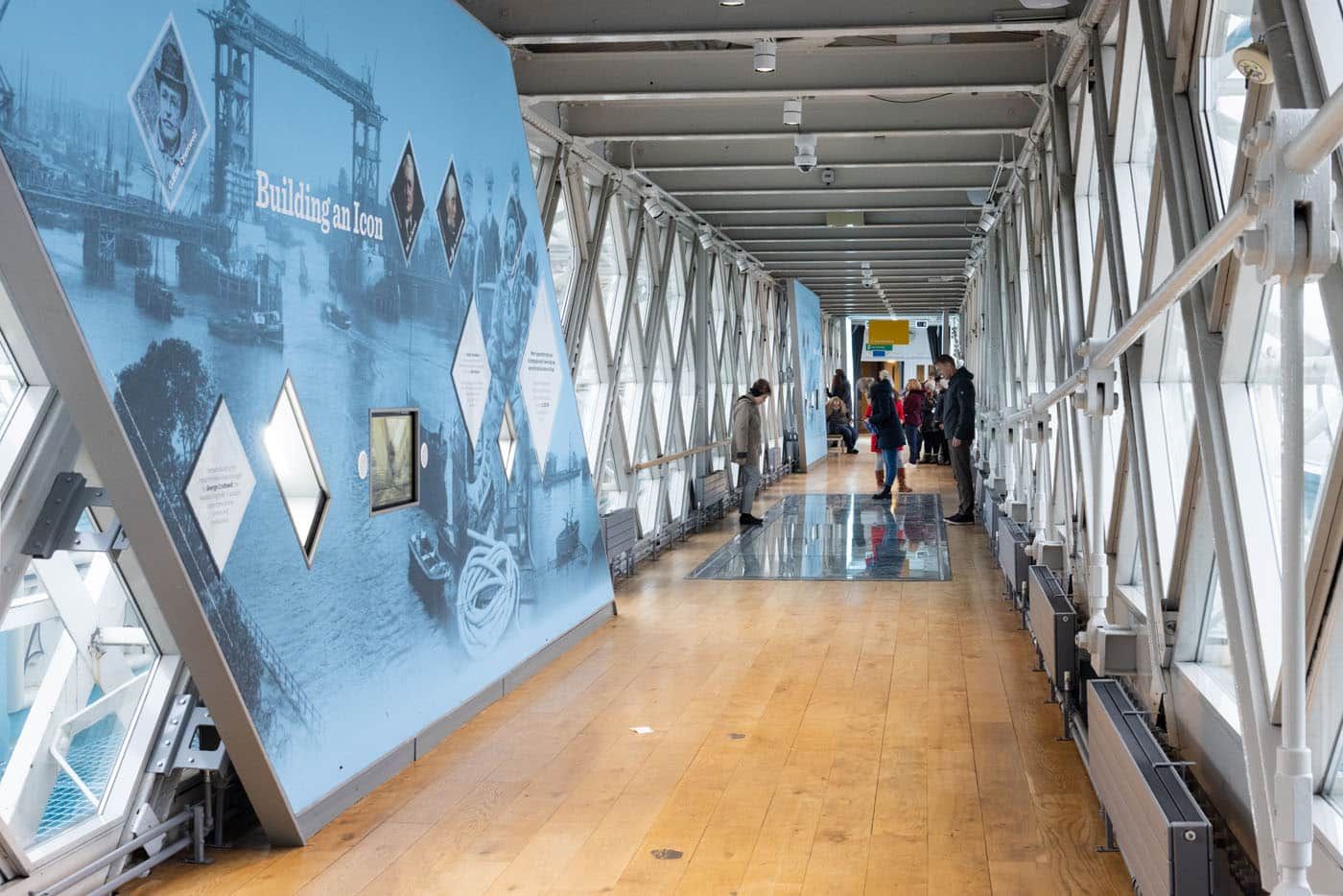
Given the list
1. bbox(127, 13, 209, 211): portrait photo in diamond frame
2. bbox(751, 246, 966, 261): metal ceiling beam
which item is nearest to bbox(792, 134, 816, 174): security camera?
bbox(127, 13, 209, 211): portrait photo in diamond frame

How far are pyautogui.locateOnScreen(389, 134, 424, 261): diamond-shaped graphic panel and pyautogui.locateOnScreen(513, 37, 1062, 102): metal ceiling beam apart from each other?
2.45m

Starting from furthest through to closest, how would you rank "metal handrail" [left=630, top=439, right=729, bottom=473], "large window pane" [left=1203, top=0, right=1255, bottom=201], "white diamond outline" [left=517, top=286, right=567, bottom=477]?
"metal handrail" [left=630, top=439, right=729, bottom=473], "white diamond outline" [left=517, top=286, right=567, bottom=477], "large window pane" [left=1203, top=0, right=1255, bottom=201]

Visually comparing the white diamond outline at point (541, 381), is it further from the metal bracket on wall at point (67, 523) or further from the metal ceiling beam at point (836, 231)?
the metal ceiling beam at point (836, 231)

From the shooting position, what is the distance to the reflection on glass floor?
30.3 ft

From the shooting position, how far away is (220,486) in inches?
137

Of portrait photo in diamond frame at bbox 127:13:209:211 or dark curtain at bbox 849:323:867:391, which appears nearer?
portrait photo in diamond frame at bbox 127:13:209:211

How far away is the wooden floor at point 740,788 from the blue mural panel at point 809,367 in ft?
47.2

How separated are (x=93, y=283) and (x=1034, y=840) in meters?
3.06

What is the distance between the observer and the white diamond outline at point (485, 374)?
5199 mm

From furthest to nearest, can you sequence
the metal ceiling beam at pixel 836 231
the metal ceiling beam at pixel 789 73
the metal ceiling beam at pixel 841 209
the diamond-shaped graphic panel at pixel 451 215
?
the metal ceiling beam at pixel 836 231 → the metal ceiling beam at pixel 841 209 → the metal ceiling beam at pixel 789 73 → the diamond-shaped graphic panel at pixel 451 215

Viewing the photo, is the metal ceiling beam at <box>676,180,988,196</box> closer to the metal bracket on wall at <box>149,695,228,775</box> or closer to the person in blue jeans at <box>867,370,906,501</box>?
the person in blue jeans at <box>867,370,906,501</box>

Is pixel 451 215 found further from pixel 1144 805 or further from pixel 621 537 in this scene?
pixel 621 537

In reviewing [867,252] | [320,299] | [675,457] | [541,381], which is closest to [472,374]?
[541,381]

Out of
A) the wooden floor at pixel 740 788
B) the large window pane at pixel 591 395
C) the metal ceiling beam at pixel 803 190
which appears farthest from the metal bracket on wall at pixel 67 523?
the metal ceiling beam at pixel 803 190
